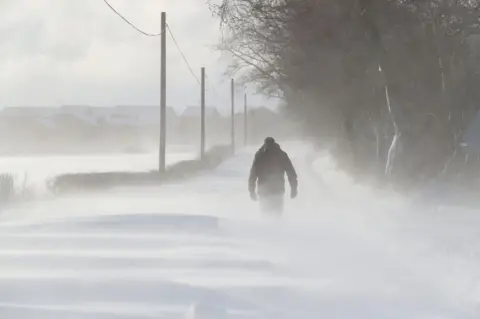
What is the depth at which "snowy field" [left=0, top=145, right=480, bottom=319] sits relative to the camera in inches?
311

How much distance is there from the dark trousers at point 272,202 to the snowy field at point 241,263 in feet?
0.81

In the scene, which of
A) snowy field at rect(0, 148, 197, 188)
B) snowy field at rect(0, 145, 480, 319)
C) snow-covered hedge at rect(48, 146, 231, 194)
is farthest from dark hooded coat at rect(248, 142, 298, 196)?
snowy field at rect(0, 148, 197, 188)

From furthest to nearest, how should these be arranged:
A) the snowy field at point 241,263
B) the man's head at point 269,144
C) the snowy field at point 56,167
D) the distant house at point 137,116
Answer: the distant house at point 137,116
the snowy field at point 56,167
the man's head at point 269,144
the snowy field at point 241,263

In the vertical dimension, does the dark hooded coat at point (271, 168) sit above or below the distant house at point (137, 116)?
below

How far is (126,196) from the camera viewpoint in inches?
1077

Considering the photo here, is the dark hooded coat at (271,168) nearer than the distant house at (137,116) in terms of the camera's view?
Yes

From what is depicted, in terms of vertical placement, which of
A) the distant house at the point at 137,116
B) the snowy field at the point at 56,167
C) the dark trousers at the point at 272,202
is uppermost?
the distant house at the point at 137,116

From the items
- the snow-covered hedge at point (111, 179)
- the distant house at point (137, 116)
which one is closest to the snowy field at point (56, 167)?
the snow-covered hedge at point (111, 179)

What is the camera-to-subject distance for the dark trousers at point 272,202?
49.9ft

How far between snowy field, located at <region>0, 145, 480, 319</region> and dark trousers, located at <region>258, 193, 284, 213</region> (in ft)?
0.81

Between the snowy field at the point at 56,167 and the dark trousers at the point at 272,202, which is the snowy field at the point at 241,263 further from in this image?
the snowy field at the point at 56,167

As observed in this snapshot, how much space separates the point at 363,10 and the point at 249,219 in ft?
22.3

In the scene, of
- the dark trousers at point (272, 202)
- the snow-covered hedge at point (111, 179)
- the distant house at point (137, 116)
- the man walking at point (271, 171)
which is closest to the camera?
the man walking at point (271, 171)

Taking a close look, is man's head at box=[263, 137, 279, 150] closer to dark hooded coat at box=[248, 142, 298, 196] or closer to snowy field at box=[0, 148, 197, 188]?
dark hooded coat at box=[248, 142, 298, 196]
